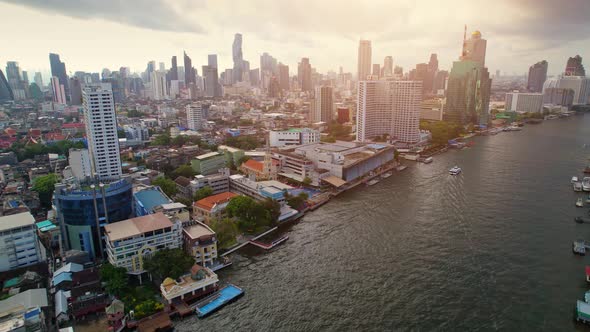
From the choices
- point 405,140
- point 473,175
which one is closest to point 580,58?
point 405,140

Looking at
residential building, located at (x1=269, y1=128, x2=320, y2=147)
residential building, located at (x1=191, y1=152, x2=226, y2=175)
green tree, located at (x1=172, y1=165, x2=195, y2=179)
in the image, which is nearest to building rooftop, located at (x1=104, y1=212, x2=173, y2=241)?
green tree, located at (x1=172, y1=165, x2=195, y2=179)

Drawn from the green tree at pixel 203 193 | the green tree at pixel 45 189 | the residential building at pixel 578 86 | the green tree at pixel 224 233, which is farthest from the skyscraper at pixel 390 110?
the residential building at pixel 578 86

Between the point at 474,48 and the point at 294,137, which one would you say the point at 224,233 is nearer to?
the point at 294,137

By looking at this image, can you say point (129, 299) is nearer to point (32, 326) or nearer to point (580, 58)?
point (32, 326)

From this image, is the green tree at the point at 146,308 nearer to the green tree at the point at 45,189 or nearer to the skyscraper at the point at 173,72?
the green tree at the point at 45,189

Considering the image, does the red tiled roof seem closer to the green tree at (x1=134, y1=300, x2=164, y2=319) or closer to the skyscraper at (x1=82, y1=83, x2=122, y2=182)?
the skyscraper at (x1=82, y1=83, x2=122, y2=182)

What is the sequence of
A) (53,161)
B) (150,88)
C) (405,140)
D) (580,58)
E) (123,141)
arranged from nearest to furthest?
(53,161)
(123,141)
(405,140)
(580,58)
(150,88)
